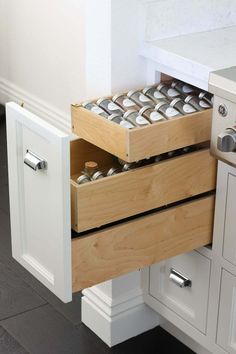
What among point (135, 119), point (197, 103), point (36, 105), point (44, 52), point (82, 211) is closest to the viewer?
point (82, 211)

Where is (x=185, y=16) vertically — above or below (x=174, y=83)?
above

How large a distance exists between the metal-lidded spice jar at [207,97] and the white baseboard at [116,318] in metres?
0.68

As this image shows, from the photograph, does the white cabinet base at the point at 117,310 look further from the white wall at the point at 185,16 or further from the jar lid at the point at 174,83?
the white wall at the point at 185,16

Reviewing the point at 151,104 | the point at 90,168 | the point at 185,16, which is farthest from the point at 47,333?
the point at 185,16

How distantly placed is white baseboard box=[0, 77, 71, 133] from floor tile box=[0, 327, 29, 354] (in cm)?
129

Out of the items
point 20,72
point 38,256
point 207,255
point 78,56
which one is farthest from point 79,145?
point 20,72

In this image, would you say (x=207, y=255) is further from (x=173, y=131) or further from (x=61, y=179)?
(x=61, y=179)

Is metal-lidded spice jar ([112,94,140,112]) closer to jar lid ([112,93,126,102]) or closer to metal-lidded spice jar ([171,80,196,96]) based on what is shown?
jar lid ([112,93,126,102])

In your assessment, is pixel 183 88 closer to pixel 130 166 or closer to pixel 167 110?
pixel 167 110

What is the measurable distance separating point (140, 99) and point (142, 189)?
25 cm

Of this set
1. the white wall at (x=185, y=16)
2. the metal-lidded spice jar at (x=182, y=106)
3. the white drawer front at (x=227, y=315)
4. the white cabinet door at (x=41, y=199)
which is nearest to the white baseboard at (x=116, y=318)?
the white drawer front at (x=227, y=315)

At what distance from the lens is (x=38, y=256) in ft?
5.99

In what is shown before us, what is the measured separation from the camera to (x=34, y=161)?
5.52ft

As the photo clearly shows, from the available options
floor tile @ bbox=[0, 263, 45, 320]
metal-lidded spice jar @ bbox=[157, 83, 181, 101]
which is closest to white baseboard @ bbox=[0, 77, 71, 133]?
floor tile @ bbox=[0, 263, 45, 320]
